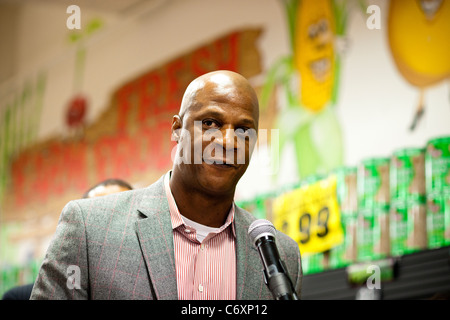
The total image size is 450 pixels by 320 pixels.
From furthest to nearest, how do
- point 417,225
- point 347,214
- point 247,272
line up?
point 347,214 → point 417,225 → point 247,272

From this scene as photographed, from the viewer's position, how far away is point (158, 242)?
5.18 ft

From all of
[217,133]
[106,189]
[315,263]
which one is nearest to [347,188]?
[315,263]

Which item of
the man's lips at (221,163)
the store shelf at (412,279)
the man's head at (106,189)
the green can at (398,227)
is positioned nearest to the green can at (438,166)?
the green can at (398,227)

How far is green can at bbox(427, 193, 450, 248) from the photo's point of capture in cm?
317

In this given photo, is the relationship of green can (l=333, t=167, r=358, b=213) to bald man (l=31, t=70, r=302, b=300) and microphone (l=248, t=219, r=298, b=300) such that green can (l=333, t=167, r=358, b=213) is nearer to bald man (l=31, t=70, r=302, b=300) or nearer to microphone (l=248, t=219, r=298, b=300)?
bald man (l=31, t=70, r=302, b=300)

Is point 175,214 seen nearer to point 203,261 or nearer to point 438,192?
point 203,261

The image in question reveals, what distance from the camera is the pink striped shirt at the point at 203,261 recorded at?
5.24 ft

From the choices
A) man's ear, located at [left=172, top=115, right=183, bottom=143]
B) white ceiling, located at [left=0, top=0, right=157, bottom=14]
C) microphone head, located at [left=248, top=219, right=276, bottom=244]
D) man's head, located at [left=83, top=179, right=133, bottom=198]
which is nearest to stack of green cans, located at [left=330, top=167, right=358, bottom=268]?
man's head, located at [left=83, top=179, right=133, bottom=198]

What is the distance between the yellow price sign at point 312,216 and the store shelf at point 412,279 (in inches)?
9.5

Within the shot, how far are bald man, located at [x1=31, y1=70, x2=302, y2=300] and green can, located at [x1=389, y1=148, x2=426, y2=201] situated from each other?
6.15 ft

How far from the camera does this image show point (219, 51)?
17.9ft

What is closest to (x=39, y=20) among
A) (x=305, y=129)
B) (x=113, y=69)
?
(x=113, y=69)

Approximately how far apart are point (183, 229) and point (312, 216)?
8.41 feet

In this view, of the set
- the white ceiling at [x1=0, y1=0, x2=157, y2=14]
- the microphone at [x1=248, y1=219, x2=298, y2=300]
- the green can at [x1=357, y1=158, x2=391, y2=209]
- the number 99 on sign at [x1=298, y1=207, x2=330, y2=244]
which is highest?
the white ceiling at [x1=0, y1=0, x2=157, y2=14]
